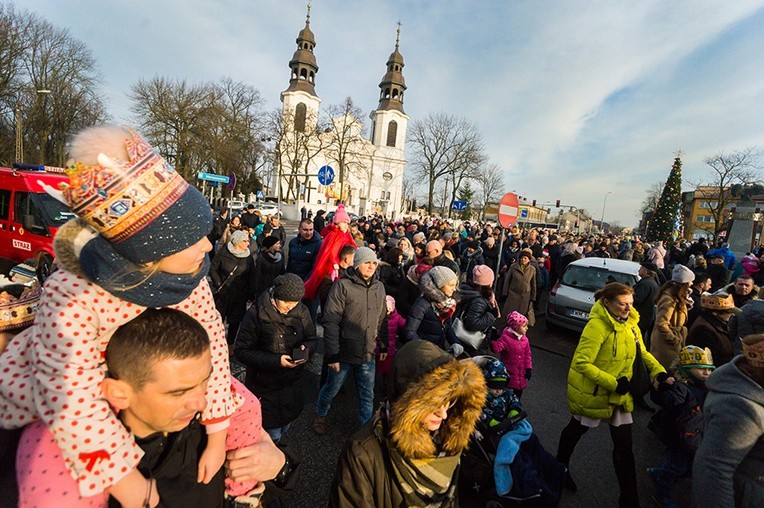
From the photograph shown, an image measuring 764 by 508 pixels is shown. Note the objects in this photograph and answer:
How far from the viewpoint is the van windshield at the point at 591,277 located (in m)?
7.71

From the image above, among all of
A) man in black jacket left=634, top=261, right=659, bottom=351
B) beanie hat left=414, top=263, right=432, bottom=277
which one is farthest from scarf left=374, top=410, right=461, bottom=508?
man in black jacket left=634, top=261, right=659, bottom=351

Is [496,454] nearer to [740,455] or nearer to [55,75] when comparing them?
[740,455]

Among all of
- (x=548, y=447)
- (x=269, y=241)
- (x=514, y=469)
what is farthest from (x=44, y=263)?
(x=548, y=447)

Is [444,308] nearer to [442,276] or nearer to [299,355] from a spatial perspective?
[442,276]

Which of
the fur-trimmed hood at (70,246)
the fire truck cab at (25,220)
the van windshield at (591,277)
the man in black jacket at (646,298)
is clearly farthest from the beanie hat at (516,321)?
the fire truck cab at (25,220)

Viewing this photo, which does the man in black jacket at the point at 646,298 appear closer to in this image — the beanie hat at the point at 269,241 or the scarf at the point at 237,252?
the beanie hat at the point at 269,241

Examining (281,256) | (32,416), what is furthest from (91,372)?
(281,256)

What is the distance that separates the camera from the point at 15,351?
1035 millimetres

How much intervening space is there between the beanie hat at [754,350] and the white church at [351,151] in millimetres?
44270

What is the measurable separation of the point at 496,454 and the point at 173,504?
7.36 feet

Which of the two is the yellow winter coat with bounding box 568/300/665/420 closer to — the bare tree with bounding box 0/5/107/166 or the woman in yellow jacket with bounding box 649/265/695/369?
the woman in yellow jacket with bounding box 649/265/695/369

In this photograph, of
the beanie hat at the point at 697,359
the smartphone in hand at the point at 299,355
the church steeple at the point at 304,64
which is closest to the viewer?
the smartphone in hand at the point at 299,355

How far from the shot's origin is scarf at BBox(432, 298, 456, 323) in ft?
13.5

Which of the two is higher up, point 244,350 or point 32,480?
point 32,480
